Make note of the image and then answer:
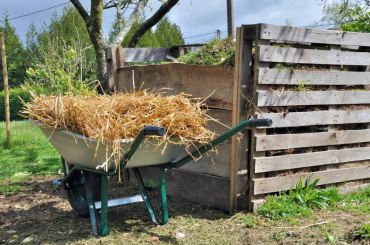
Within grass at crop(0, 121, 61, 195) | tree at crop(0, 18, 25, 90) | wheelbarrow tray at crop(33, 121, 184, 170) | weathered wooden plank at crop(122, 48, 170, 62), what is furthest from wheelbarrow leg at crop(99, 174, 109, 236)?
tree at crop(0, 18, 25, 90)

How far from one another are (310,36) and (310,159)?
1222mm

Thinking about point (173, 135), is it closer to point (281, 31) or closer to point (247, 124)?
point (247, 124)

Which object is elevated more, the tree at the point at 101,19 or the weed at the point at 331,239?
the tree at the point at 101,19

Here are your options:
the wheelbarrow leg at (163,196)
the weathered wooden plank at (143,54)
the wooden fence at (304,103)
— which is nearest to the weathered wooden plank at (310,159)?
the wooden fence at (304,103)

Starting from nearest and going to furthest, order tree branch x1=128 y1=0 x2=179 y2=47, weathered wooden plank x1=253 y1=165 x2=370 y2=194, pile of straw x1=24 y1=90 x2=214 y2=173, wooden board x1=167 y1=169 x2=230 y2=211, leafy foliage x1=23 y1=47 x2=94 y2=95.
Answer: pile of straw x1=24 y1=90 x2=214 y2=173 → weathered wooden plank x1=253 y1=165 x2=370 y2=194 → wooden board x1=167 y1=169 x2=230 y2=211 → leafy foliage x1=23 y1=47 x2=94 y2=95 → tree branch x1=128 y1=0 x2=179 y2=47

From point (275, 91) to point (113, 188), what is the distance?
2.46m

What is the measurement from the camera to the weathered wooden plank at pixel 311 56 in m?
4.17

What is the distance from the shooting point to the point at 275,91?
4.29m

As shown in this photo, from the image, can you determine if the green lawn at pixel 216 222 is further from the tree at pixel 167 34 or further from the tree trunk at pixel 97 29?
the tree at pixel 167 34

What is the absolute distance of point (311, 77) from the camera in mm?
4496

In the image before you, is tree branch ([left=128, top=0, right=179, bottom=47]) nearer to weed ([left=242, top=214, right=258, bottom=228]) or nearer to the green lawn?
the green lawn

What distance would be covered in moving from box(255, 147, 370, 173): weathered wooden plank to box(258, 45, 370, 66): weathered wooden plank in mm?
919

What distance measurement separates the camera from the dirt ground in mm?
3791

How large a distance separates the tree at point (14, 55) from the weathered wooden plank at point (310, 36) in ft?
65.6
